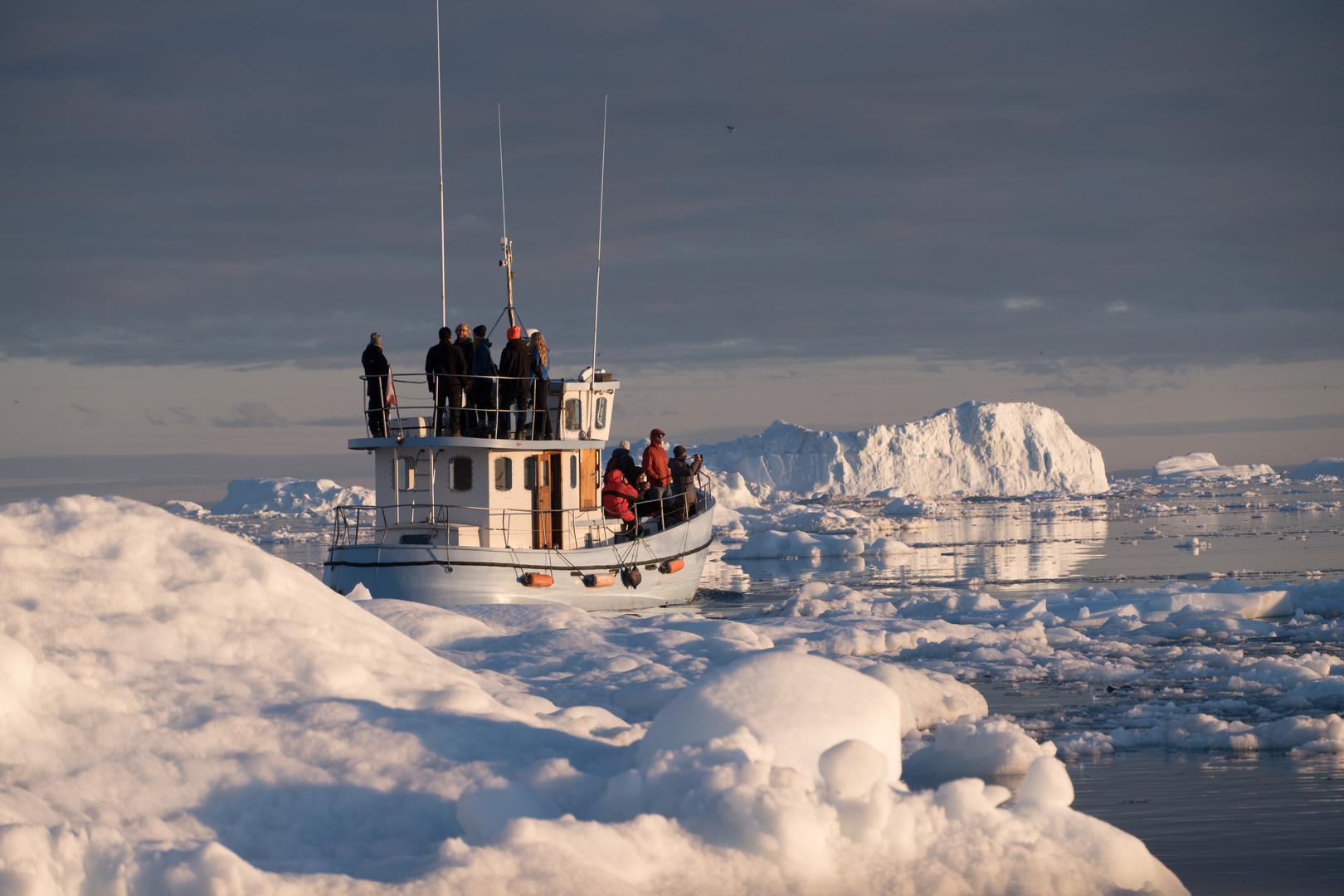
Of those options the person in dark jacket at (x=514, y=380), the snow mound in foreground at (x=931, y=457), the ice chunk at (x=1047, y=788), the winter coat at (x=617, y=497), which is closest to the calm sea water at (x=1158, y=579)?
the ice chunk at (x=1047, y=788)

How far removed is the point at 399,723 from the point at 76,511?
2.44m

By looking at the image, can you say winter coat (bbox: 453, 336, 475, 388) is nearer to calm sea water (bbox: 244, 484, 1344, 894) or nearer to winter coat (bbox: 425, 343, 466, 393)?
winter coat (bbox: 425, 343, 466, 393)

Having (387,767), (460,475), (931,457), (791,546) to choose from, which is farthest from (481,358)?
(931,457)

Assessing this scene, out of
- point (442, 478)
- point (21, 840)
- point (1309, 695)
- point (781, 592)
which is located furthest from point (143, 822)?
point (781, 592)

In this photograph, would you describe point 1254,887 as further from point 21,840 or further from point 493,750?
point 21,840

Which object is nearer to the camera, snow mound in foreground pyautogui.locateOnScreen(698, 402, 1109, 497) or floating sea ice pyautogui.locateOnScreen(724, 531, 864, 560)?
floating sea ice pyautogui.locateOnScreen(724, 531, 864, 560)

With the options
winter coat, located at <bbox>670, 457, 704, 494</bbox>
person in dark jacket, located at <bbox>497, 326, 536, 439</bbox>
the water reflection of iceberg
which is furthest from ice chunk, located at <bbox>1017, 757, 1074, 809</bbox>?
the water reflection of iceberg

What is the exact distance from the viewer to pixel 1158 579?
23.3 m

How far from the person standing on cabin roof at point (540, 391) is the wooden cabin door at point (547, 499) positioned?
0.39 m

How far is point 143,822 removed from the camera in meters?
5.21

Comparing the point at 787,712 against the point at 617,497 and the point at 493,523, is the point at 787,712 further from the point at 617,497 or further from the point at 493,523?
the point at 617,497

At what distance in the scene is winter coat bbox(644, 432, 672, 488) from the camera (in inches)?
763

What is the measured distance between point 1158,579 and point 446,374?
14488 mm

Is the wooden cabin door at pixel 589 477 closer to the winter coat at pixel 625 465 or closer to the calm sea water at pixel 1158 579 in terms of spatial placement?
the winter coat at pixel 625 465
